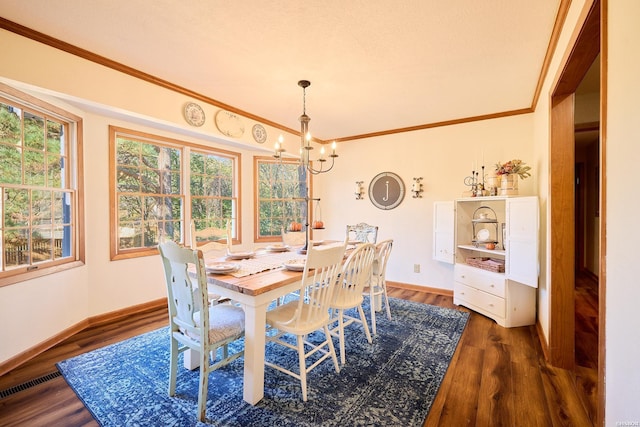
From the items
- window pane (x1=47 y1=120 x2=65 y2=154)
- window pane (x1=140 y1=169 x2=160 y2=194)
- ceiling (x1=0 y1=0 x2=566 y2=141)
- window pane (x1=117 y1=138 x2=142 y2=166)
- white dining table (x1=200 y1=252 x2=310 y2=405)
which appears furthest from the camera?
window pane (x1=140 y1=169 x2=160 y2=194)

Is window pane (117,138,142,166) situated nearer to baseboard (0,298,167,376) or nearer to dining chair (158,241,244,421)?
baseboard (0,298,167,376)

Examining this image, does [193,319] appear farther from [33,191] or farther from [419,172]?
[419,172]

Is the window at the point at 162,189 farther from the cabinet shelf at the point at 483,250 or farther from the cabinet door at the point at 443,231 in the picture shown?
the cabinet shelf at the point at 483,250

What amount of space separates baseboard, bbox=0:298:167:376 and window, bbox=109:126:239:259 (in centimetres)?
62

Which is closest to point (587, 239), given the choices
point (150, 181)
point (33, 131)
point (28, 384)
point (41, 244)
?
point (150, 181)

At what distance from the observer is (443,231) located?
373 cm

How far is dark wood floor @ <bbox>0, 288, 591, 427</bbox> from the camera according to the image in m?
1.67

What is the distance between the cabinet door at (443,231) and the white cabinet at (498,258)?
0.07 metres

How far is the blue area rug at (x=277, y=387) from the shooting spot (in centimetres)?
167

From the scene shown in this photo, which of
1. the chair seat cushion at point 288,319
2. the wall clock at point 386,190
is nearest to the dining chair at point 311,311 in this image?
the chair seat cushion at point 288,319

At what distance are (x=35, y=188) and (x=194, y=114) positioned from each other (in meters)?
1.57
